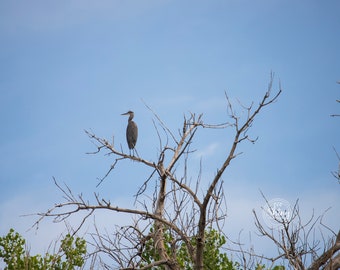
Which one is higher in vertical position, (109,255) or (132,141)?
(132,141)

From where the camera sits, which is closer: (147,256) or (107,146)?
(107,146)

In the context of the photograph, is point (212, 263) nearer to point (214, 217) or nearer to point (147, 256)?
point (147, 256)

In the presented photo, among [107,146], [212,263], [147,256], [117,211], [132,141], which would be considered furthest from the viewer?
[132,141]

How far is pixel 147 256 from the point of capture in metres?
11.2

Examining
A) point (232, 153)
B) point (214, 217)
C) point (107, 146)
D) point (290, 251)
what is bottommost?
point (290, 251)

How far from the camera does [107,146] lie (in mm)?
8781

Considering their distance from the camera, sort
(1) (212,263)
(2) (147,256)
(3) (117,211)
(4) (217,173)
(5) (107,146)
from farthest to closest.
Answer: (1) (212,263) → (2) (147,256) → (5) (107,146) → (3) (117,211) → (4) (217,173)

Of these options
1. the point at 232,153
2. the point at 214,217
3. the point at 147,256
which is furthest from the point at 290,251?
the point at 147,256

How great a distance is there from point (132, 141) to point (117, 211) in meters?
8.27

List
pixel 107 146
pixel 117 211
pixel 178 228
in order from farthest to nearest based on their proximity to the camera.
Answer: pixel 107 146
pixel 117 211
pixel 178 228

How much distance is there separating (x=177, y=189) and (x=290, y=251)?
1.85 m

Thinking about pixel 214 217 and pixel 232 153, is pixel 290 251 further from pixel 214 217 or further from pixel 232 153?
pixel 232 153


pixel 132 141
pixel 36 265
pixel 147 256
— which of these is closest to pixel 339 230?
pixel 147 256

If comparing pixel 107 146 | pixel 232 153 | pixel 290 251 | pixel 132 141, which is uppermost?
pixel 132 141
